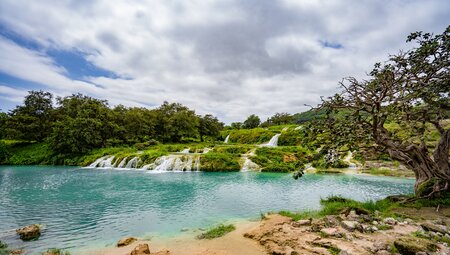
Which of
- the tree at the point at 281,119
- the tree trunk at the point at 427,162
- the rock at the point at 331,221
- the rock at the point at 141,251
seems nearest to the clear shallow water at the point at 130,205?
the rock at the point at 141,251

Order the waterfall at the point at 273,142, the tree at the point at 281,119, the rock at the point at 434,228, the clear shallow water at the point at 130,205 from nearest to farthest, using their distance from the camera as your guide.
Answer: the rock at the point at 434,228 < the clear shallow water at the point at 130,205 < the waterfall at the point at 273,142 < the tree at the point at 281,119

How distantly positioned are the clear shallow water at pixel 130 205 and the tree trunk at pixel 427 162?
4.96 m

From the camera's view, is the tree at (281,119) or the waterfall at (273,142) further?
the tree at (281,119)

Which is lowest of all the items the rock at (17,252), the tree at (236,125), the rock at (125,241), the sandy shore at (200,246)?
the rock at (17,252)

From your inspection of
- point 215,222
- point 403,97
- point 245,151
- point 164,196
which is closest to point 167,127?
point 245,151

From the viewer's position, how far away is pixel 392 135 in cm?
1255

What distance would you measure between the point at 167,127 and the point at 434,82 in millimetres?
53550

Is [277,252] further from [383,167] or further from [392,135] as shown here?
[383,167]

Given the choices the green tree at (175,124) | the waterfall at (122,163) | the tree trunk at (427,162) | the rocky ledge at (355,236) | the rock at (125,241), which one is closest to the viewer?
the rocky ledge at (355,236)

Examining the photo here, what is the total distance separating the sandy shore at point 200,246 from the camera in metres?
7.74

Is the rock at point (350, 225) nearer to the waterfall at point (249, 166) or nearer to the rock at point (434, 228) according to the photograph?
the rock at point (434, 228)

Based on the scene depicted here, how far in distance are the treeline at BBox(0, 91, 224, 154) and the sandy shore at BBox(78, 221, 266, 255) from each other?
42167 mm

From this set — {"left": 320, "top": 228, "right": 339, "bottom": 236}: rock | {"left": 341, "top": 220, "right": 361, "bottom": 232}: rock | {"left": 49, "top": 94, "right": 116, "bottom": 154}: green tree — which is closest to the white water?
{"left": 49, "top": 94, "right": 116, "bottom": 154}: green tree

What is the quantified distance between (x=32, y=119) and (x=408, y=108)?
66.2m
